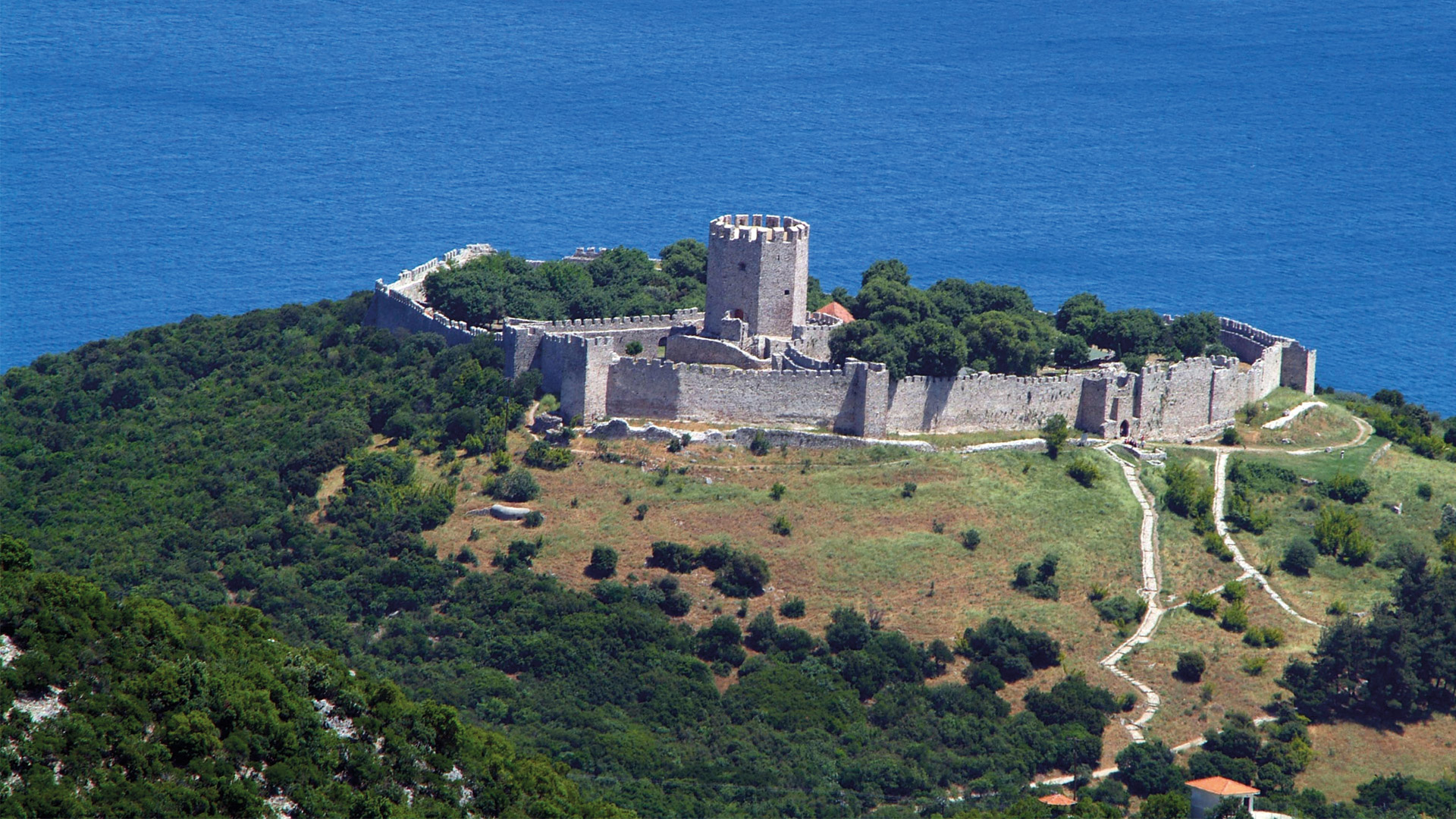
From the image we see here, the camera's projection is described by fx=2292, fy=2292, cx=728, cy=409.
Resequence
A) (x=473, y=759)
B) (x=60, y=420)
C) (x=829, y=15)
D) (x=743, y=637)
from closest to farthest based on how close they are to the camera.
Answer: (x=473, y=759) < (x=743, y=637) < (x=60, y=420) < (x=829, y=15)

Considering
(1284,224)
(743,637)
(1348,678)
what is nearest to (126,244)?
(1284,224)

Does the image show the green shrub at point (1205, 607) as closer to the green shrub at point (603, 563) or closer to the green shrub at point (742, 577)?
the green shrub at point (742, 577)

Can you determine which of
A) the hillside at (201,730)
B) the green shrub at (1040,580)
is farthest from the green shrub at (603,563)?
the hillside at (201,730)

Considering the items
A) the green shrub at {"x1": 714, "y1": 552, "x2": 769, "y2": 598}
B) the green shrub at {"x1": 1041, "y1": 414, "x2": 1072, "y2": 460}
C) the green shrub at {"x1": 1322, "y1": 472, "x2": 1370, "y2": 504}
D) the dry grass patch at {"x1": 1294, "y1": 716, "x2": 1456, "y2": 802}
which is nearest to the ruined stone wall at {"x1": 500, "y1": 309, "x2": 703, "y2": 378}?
the green shrub at {"x1": 714, "y1": 552, "x2": 769, "y2": 598}

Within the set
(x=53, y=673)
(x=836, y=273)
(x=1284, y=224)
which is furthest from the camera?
(x=1284, y=224)

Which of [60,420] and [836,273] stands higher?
[836,273]

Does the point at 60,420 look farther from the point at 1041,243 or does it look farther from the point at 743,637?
the point at 1041,243

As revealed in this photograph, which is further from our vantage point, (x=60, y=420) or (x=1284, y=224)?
(x=1284, y=224)
